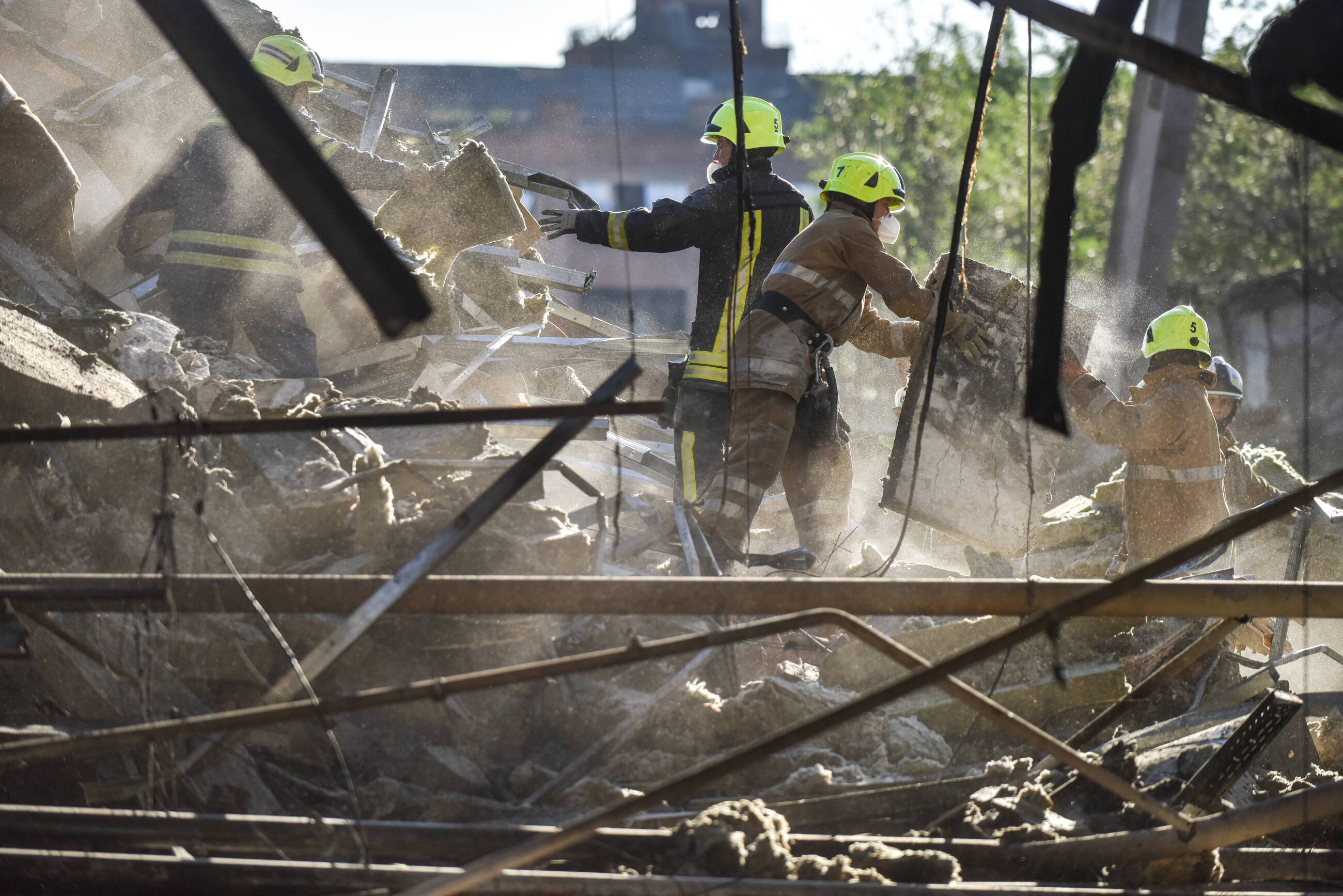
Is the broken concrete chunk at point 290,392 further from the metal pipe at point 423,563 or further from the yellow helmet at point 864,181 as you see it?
the metal pipe at point 423,563

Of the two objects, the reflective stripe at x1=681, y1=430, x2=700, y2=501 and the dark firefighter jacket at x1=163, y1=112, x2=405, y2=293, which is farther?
the dark firefighter jacket at x1=163, y1=112, x2=405, y2=293

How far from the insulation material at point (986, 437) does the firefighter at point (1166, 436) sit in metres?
0.34

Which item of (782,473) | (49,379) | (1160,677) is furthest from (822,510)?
(49,379)

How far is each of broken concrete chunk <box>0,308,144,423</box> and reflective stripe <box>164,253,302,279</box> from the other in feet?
5.92

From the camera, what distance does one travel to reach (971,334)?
15.7 ft

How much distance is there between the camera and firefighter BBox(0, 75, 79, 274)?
5316mm

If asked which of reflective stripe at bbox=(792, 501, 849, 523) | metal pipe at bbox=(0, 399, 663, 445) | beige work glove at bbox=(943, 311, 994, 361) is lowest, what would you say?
reflective stripe at bbox=(792, 501, 849, 523)

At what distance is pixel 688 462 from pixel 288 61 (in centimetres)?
351

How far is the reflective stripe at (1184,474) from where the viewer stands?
5312 millimetres

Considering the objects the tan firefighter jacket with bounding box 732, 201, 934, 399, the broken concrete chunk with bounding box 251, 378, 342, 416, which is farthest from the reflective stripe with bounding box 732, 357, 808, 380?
the broken concrete chunk with bounding box 251, 378, 342, 416

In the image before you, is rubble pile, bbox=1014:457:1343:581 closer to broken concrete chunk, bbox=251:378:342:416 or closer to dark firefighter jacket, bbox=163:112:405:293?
broken concrete chunk, bbox=251:378:342:416

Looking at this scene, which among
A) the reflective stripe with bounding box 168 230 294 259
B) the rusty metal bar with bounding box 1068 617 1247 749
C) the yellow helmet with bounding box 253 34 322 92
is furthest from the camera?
the yellow helmet with bounding box 253 34 322 92

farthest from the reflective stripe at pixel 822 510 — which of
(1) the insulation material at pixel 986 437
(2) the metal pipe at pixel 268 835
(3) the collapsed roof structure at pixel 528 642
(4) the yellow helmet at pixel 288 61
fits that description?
(4) the yellow helmet at pixel 288 61

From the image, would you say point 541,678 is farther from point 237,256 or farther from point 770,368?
point 237,256
